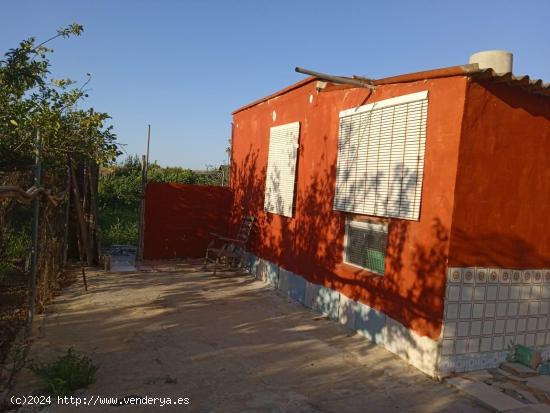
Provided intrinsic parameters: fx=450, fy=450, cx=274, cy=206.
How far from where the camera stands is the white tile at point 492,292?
5.03m

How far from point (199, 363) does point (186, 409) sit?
109 centimetres

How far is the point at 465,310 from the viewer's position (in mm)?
4902

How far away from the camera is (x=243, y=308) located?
7426 millimetres

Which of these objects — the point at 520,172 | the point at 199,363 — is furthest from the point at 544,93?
the point at 199,363

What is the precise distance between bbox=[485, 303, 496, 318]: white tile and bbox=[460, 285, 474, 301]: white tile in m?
0.28

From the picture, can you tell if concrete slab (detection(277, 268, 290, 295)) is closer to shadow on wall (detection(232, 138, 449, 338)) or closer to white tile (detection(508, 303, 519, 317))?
shadow on wall (detection(232, 138, 449, 338))

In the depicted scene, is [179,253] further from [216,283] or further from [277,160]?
[277,160]

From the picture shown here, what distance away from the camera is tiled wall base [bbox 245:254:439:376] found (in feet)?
16.6

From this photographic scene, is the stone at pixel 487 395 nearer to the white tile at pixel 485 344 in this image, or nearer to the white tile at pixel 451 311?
the white tile at pixel 485 344

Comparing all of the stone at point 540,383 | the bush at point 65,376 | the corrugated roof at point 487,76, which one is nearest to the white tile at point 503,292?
the stone at point 540,383

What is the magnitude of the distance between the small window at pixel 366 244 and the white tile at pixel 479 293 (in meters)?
1.24

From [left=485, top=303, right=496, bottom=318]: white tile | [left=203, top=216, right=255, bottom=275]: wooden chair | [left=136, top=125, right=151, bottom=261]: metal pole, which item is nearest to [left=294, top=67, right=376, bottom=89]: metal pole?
[left=485, top=303, right=496, bottom=318]: white tile

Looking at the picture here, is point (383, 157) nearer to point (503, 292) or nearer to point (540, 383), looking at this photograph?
point (503, 292)

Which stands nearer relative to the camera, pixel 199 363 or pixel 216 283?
pixel 199 363
